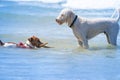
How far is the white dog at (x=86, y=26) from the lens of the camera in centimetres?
1119

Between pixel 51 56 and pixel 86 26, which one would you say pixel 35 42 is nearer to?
pixel 86 26

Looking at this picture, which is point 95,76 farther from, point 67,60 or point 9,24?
point 9,24

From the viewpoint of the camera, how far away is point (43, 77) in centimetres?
783

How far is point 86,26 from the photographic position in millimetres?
11352

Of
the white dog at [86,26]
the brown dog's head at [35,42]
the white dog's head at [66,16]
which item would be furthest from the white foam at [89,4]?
the brown dog's head at [35,42]

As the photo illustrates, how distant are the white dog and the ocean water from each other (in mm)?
240

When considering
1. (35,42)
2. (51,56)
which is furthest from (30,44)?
(51,56)

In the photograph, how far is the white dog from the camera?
36.7 ft

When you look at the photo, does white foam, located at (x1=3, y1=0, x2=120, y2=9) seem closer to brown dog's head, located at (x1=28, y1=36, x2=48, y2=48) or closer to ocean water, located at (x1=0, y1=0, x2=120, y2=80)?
ocean water, located at (x1=0, y1=0, x2=120, y2=80)

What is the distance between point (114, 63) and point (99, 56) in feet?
2.74

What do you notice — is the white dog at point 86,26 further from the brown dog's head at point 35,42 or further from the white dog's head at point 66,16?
the brown dog's head at point 35,42

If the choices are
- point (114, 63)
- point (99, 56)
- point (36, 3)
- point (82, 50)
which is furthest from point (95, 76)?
point (36, 3)

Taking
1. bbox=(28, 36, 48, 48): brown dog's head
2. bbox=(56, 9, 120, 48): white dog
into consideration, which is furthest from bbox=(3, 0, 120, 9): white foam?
bbox=(28, 36, 48, 48): brown dog's head

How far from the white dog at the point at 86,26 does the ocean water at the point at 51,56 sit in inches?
9.4
